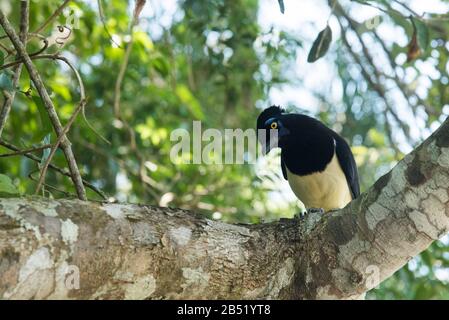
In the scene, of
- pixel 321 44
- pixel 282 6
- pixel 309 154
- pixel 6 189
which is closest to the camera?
pixel 6 189

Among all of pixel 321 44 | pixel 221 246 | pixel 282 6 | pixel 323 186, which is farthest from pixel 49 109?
pixel 323 186

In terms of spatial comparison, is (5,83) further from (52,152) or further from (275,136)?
(275,136)

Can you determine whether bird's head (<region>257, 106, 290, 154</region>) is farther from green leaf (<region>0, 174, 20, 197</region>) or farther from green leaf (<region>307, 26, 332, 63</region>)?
green leaf (<region>0, 174, 20, 197</region>)

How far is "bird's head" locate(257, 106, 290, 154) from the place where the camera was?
4.14 m

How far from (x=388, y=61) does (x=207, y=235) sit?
3.30 m

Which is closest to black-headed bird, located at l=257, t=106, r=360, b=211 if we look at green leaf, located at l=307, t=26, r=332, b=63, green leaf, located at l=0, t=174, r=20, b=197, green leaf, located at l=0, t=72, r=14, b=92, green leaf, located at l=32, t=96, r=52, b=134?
green leaf, located at l=307, t=26, r=332, b=63

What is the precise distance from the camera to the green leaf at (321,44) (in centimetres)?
334

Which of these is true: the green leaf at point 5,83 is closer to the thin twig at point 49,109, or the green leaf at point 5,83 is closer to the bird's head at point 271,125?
the thin twig at point 49,109

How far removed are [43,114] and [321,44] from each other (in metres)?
1.45

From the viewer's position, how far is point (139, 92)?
5.69 meters

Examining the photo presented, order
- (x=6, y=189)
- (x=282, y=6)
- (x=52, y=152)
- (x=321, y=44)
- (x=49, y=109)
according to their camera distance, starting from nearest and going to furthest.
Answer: (x=6, y=189) < (x=52, y=152) < (x=49, y=109) < (x=282, y=6) < (x=321, y=44)

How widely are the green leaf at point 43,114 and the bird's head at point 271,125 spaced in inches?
70.6

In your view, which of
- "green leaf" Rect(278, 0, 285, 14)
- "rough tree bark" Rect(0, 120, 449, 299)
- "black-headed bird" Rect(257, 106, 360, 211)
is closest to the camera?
"rough tree bark" Rect(0, 120, 449, 299)

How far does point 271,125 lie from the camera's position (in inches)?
163
